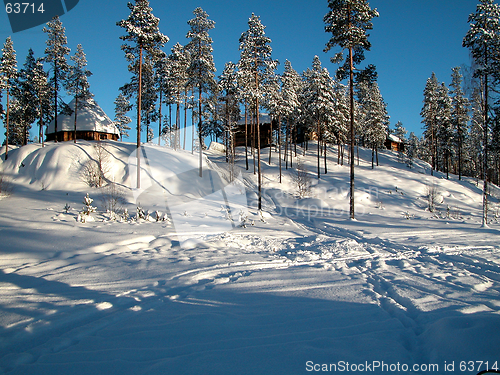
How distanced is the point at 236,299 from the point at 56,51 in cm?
3483

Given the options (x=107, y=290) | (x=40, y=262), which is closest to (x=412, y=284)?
(x=107, y=290)

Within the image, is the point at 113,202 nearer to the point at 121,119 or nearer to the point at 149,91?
the point at 149,91

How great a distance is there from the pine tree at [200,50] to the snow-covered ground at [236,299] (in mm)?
15329

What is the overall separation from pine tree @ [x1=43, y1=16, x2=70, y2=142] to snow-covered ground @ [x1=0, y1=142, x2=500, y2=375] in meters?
22.6

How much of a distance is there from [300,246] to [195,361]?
6.59 m

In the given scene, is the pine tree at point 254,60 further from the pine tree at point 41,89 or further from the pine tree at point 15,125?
the pine tree at point 15,125

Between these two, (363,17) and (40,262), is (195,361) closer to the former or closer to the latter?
(40,262)

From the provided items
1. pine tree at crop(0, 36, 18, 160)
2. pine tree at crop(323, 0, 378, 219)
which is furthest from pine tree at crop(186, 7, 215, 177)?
pine tree at crop(0, 36, 18, 160)

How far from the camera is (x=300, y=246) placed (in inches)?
341

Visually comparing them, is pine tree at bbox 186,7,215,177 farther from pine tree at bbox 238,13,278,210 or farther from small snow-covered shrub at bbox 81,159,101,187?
small snow-covered shrub at bbox 81,159,101,187

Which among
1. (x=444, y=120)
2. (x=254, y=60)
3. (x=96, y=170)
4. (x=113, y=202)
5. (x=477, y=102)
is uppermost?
(x=444, y=120)

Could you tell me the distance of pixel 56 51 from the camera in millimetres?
26391

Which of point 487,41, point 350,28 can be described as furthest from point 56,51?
point 487,41

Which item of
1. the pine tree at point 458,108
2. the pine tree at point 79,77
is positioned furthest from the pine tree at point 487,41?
the pine tree at point 79,77
